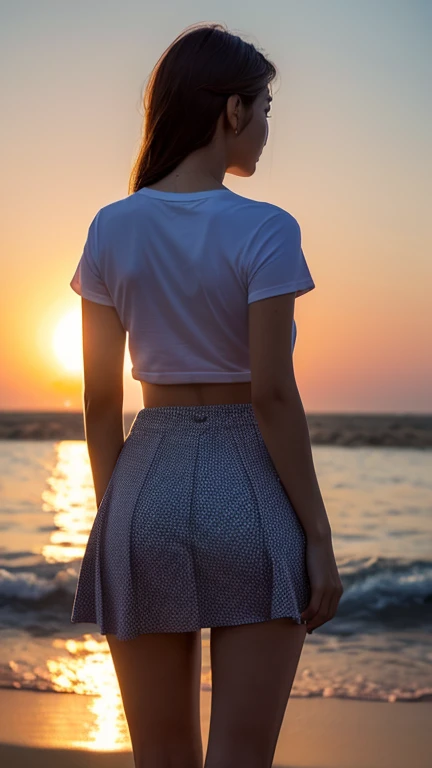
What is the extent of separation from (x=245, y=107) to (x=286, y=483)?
66 centimetres

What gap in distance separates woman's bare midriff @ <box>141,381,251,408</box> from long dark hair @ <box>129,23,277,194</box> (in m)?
0.38

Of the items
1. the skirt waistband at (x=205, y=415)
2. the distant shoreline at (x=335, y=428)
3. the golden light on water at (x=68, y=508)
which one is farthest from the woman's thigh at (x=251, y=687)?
the distant shoreline at (x=335, y=428)

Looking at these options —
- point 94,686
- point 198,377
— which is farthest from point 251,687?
point 94,686

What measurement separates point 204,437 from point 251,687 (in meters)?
0.41

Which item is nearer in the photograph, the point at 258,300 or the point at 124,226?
the point at 258,300

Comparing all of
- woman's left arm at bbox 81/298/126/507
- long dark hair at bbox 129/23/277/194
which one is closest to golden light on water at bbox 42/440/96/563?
woman's left arm at bbox 81/298/126/507

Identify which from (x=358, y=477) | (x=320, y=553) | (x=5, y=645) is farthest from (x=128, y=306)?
(x=358, y=477)

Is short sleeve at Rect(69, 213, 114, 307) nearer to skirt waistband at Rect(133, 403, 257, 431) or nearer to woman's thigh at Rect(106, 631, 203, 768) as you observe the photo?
skirt waistband at Rect(133, 403, 257, 431)

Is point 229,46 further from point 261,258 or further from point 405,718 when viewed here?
point 405,718

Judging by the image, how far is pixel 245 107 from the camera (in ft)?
5.38

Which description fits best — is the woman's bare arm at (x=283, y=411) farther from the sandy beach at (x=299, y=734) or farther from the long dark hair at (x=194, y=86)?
the sandy beach at (x=299, y=734)

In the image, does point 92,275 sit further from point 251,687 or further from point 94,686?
point 94,686

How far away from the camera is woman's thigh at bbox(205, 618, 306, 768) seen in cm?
149

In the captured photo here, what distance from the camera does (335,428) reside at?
87.3 ft
